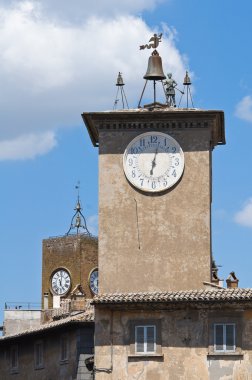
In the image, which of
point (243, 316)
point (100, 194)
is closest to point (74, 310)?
point (100, 194)

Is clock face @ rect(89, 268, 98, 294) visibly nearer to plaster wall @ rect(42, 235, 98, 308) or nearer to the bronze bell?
plaster wall @ rect(42, 235, 98, 308)

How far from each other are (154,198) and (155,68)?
5.40 metres

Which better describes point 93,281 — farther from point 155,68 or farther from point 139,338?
point 139,338

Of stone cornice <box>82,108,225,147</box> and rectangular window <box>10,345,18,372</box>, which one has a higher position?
stone cornice <box>82,108,225,147</box>

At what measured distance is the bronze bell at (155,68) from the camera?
5703cm

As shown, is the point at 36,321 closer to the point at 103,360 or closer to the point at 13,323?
the point at 13,323

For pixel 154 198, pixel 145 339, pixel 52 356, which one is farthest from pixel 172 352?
pixel 52 356

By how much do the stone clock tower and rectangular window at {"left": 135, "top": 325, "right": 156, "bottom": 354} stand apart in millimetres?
2383

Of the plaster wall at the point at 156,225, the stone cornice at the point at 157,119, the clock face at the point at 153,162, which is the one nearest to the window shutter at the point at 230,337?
the plaster wall at the point at 156,225

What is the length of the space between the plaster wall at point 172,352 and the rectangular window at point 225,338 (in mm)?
275

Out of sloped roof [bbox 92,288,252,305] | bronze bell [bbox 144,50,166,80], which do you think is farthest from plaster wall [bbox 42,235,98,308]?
sloped roof [bbox 92,288,252,305]

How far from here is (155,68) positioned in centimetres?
5725

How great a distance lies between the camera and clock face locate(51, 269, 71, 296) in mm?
100438

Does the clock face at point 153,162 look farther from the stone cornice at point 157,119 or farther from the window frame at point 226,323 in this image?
the window frame at point 226,323
